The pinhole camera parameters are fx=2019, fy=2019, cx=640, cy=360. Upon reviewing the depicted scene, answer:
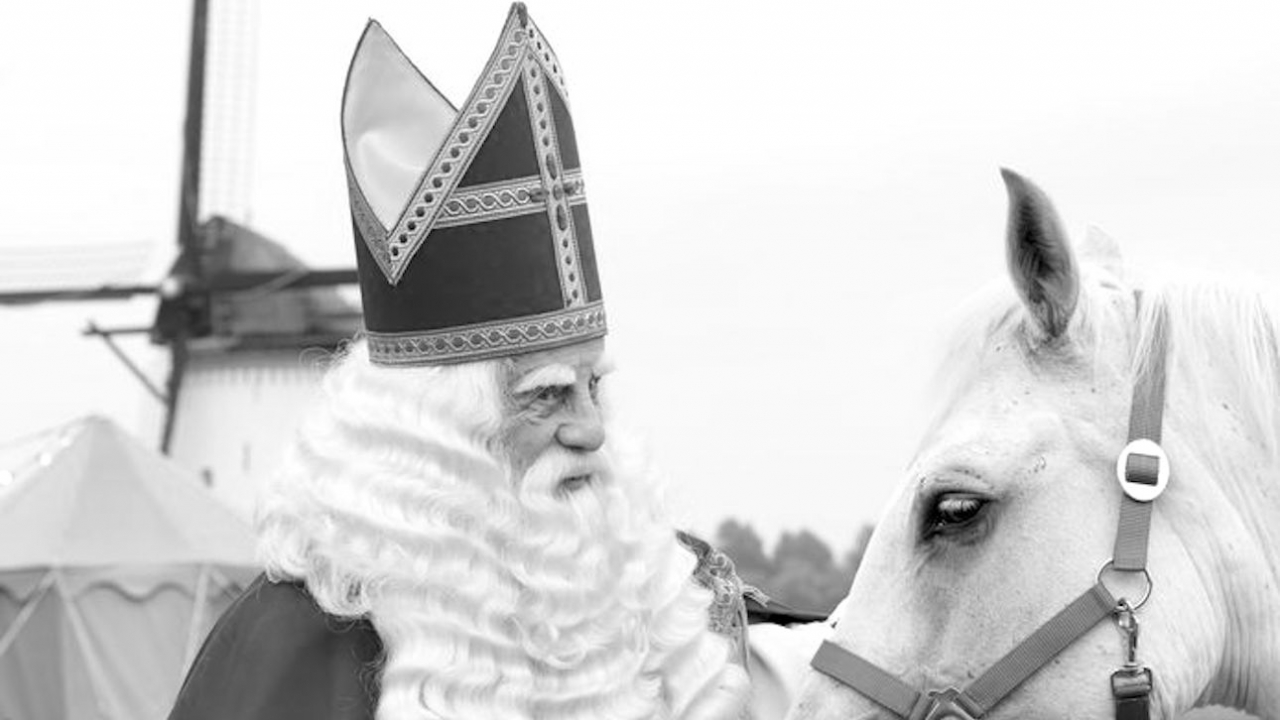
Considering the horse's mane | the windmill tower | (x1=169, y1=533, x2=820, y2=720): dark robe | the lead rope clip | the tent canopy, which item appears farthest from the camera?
the windmill tower

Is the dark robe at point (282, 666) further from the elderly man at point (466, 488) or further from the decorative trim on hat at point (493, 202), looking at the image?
the decorative trim on hat at point (493, 202)

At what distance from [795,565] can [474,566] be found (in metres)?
9.98

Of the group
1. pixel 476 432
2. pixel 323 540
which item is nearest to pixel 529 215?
pixel 476 432

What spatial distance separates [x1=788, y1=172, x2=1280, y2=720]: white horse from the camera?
8.64 feet

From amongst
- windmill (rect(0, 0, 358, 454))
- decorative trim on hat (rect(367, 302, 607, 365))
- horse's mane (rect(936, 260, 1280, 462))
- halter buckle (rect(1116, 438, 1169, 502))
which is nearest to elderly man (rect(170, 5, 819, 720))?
decorative trim on hat (rect(367, 302, 607, 365))

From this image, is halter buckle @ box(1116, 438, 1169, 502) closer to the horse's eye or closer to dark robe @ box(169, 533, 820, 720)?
the horse's eye

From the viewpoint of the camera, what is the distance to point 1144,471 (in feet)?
8.71

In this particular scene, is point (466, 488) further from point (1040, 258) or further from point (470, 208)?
point (1040, 258)

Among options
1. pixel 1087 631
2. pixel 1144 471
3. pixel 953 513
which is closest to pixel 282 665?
pixel 953 513

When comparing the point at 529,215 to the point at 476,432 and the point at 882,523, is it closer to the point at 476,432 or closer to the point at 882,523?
the point at 476,432

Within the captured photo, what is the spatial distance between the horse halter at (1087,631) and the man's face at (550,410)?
62 centimetres

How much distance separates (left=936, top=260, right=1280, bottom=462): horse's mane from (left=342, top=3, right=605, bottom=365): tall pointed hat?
0.69 meters

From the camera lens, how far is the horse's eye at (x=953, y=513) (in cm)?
267

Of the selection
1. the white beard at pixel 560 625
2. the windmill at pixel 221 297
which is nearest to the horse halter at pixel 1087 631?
the white beard at pixel 560 625
